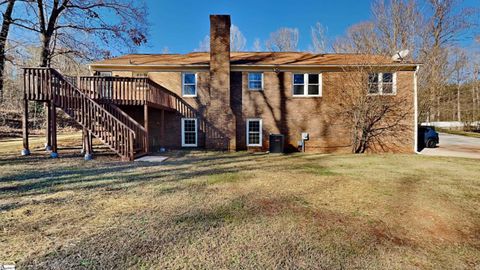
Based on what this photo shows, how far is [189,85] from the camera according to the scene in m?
13.6

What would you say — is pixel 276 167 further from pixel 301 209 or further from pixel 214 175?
pixel 301 209

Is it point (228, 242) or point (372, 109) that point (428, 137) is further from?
point (228, 242)

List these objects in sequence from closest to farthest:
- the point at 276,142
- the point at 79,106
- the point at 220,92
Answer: the point at 79,106
the point at 276,142
the point at 220,92

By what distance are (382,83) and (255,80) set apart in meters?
7.31

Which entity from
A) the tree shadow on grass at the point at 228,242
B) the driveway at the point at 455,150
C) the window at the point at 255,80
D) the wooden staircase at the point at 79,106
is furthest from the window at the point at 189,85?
the driveway at the point at 455,150

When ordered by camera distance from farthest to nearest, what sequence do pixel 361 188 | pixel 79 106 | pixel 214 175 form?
1. pixel 79 106
2. pixel 214 175
3. pixel 361 188

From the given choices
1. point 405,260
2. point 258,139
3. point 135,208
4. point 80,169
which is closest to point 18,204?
point 135,208

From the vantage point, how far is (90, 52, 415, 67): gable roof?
1323 cm

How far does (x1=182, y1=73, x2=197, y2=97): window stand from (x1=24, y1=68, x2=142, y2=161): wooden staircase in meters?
5.18

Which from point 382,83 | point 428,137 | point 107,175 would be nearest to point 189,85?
point 107,175

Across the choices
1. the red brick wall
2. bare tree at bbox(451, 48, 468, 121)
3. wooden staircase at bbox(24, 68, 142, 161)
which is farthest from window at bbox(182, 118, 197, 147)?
bare tree at bbox(451, 48, 468, 121)

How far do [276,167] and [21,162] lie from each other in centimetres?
949

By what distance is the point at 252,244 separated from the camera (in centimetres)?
309

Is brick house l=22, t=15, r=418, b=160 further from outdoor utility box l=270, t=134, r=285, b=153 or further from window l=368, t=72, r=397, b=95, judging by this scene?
outdoor utility box l=270, t=134, r=285, b=153
